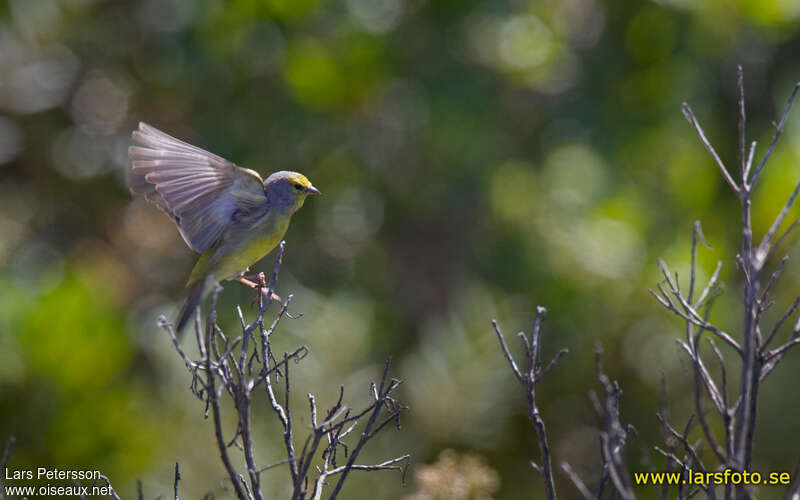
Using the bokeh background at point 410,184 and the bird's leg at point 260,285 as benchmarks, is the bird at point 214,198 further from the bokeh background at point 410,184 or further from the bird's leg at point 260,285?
the bokeh background at point 410,184

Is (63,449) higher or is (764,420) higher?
(764,420)

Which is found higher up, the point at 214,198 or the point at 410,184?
the point at 410,184

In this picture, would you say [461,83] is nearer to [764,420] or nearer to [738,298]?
[738,298]

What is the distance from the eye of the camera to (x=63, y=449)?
6.13 meters

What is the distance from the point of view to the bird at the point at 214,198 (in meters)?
3.09

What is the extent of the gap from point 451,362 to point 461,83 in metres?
3.01

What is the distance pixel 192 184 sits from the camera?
320 centimetres

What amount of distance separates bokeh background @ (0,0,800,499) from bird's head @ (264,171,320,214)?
3.16 meters

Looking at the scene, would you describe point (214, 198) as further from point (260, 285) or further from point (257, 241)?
point (260, 285)

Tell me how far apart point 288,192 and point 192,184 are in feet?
1.09

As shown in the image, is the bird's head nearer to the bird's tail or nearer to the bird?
the bird

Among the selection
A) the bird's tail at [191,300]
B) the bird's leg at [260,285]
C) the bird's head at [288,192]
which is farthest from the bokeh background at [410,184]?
the bird's head at [288,192]

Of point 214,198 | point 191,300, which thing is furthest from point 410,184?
point 214,198

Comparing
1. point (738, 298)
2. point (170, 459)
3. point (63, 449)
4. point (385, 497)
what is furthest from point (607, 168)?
point (63, 449)
